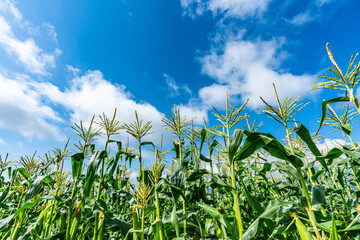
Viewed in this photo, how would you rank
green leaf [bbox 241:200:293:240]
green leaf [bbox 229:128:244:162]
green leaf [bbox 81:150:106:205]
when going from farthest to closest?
green leaf [bbox 81:150:106:205] → green leaf [bbox 229:128:244:162] → green leaf [bbox 241:200:293:240]

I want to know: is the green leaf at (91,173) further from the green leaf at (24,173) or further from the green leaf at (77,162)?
the green leaf at (24,173)

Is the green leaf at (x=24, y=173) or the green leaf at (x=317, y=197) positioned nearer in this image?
the green leaf at (x=317, y=197)

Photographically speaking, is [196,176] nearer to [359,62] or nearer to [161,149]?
[161,149]

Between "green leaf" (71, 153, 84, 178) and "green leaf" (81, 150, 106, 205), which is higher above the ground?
"green leaf" (71, 153, 84, 178)

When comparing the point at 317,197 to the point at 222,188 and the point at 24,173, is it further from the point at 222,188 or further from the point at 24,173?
the point at 24,173

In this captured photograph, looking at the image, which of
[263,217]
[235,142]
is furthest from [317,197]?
[235,142]

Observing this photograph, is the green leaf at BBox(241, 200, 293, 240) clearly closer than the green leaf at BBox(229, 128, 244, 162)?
Yes

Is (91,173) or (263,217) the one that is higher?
(91,173)

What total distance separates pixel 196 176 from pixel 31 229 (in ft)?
8.81

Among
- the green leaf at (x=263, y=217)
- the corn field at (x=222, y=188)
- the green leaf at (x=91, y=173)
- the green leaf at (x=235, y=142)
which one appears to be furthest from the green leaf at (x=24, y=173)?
the green leaf at (x=263, y=217)

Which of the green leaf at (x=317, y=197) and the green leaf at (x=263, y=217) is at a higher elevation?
the green leaf at (x=317, y=197)

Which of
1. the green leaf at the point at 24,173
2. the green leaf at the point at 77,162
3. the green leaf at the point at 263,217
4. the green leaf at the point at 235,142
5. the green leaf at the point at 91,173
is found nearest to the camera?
the green leaf at the point at 263,217

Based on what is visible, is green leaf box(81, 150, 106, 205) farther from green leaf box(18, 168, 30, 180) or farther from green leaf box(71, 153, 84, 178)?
green leaf box(18, 168, 30, 180)

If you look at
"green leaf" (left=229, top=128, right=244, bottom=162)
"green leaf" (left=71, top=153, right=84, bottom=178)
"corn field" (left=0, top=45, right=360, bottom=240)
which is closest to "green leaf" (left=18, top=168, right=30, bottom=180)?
"corn field" (left=0, top=45, right=360, bottom=240)
